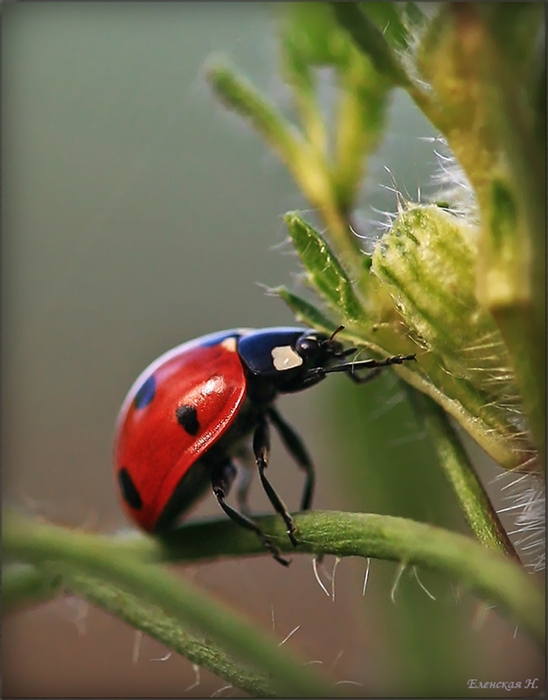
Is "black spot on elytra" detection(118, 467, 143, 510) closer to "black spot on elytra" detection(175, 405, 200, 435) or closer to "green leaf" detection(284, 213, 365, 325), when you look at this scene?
"black spot on elytra" detection(175, 405, 200, 435)

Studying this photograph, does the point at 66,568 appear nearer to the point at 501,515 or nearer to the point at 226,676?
the point at 226,676

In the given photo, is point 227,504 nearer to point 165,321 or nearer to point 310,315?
point 310,315

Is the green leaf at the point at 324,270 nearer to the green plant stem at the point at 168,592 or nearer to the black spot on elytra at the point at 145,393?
the green plant stem at the point at 168,592

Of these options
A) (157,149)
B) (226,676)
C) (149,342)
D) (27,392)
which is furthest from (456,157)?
(27,392)

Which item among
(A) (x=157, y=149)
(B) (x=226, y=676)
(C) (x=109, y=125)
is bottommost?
(B) (x=226, y=676)

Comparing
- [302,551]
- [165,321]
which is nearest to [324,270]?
[302,551]

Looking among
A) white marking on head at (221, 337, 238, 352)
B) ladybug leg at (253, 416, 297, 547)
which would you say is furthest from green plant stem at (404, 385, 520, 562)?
white marking on head at (221, 337, 238, 352)

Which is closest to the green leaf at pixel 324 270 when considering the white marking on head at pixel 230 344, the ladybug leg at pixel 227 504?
the ladybug leg at pixel 227 504
